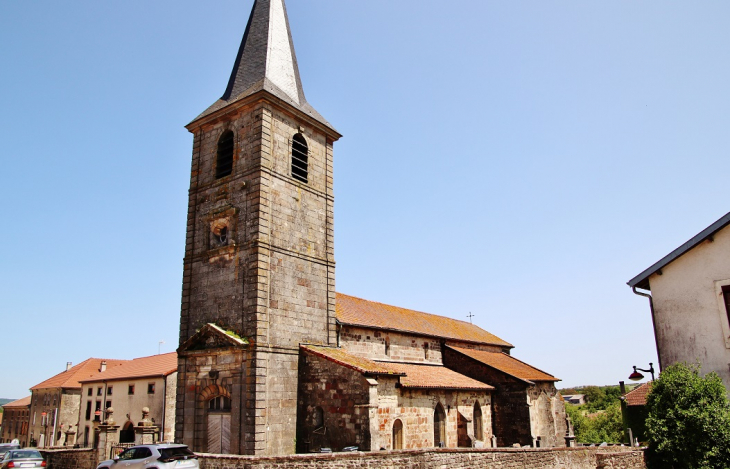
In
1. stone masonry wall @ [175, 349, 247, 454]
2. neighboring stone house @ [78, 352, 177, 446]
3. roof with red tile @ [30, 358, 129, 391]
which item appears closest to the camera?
stone masonry wall @ [175, 349, 247, 454]

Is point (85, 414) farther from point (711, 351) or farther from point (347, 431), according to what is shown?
point (711, 351)

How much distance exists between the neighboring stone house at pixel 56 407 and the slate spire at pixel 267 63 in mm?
40869

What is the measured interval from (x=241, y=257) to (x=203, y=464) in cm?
743

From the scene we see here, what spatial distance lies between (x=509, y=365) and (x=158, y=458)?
21.5m

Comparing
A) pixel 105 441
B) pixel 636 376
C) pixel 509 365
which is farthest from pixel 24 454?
pixel 509 365

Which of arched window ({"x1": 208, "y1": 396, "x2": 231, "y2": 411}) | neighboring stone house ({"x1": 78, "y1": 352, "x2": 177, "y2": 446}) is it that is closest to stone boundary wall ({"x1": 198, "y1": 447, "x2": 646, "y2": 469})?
arched window ({"x1": 208, "y1": 396, "x2": 231, "y2": 411})

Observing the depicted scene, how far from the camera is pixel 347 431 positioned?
681 inches

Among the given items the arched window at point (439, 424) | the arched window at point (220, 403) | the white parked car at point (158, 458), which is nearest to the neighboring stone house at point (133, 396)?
the arched window at point (220, 403)

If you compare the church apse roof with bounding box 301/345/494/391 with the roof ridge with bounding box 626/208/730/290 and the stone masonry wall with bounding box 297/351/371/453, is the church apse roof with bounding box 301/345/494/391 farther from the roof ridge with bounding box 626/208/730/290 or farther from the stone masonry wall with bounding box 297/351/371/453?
the roof ridge with bounding box 626/208/730/290

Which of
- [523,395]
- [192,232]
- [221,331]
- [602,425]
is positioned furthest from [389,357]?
[602,425]

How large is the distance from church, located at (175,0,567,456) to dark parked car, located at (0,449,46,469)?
14.5ft

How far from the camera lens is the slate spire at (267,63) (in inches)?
853

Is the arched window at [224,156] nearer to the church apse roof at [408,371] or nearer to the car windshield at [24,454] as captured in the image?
the church apse roof at [408,371]

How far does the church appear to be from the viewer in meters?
17.7
